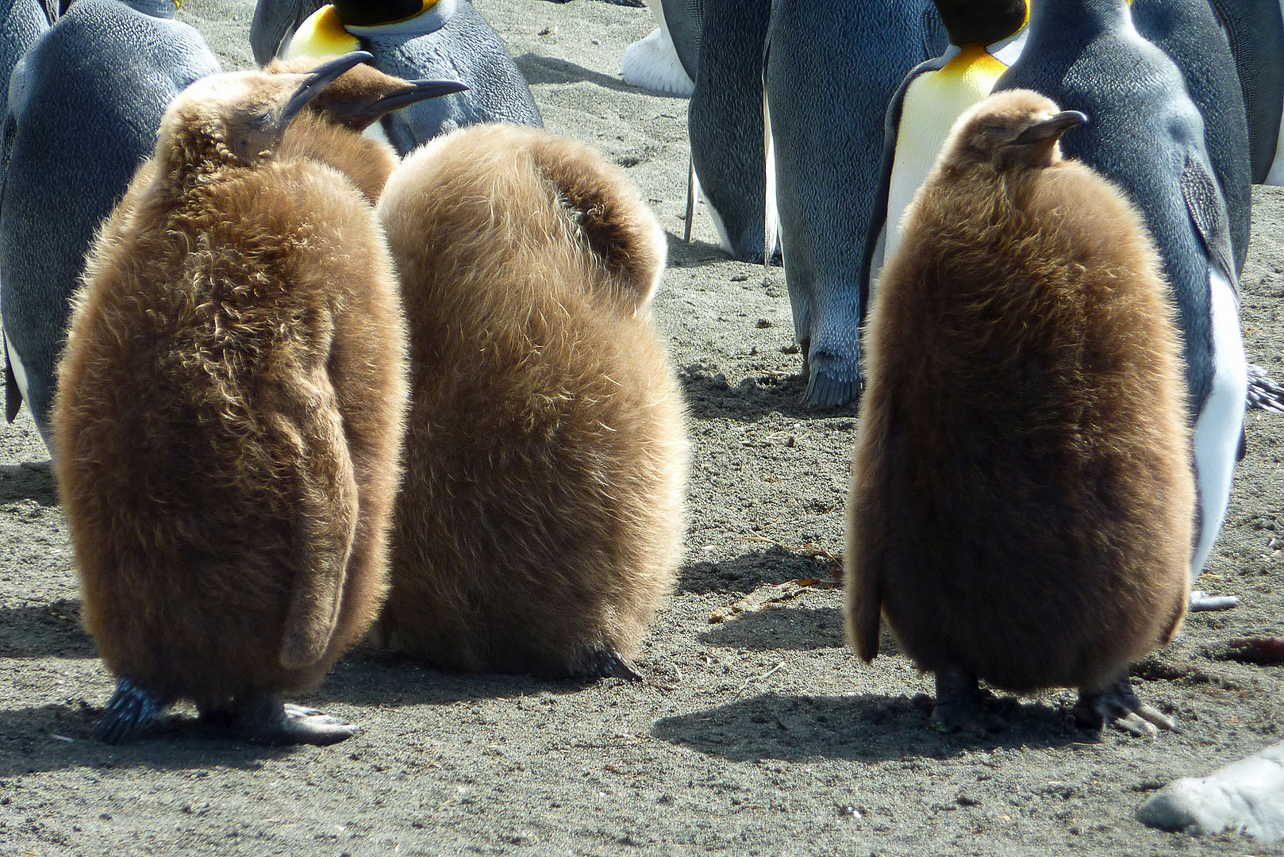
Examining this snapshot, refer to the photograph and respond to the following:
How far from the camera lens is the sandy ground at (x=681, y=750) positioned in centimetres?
198

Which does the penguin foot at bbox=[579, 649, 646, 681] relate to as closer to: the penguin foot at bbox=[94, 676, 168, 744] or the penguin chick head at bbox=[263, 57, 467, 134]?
the penguin foot at bbox=[94, 676, 168, 744]

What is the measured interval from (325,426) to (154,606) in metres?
0.43

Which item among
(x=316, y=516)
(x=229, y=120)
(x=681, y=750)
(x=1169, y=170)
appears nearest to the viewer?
(x=316, y=516)

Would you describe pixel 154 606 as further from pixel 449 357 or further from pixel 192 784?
pixel 449 357

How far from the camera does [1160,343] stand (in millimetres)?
2332

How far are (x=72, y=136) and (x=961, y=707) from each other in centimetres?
290

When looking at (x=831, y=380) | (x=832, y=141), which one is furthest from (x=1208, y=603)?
(x=832, y=141)

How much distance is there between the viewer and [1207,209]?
2.99m

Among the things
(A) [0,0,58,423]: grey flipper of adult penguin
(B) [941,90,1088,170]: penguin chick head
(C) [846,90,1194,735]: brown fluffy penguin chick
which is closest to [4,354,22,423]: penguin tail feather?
(A) [0,0,58,423]: grey flipper of adult penguin

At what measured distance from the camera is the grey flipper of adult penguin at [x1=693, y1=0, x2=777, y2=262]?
637 cm

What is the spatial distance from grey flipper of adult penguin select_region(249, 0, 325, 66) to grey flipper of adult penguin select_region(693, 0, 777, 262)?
1892mm

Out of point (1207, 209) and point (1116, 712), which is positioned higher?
point (1207, 209)

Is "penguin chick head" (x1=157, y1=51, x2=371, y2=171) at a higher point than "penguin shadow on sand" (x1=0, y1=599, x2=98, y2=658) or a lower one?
higher

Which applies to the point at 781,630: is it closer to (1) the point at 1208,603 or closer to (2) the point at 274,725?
(1) the point at 1208,603
